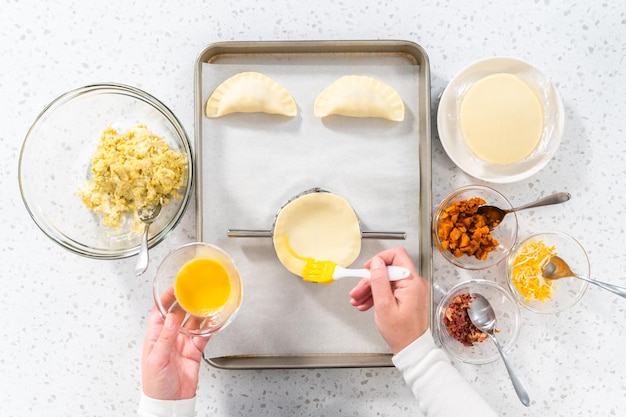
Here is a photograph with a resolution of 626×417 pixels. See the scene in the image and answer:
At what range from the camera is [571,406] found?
46.3 inches

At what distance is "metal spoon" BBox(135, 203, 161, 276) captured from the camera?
1.02 metres

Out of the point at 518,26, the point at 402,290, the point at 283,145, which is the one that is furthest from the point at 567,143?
the point at 283,145

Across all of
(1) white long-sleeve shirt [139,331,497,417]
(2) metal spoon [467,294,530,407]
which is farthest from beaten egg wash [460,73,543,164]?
(1) white long-sleeve shirt [139,331,497,417]

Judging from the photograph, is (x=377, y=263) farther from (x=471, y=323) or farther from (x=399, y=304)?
(x=471, y=323)

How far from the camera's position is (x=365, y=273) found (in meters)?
1.03

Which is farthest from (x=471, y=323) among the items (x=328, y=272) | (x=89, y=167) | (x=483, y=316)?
(x=89, y=167)

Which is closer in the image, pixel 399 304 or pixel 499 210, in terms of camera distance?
pixel 399 304

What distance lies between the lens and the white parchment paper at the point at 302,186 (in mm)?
1122

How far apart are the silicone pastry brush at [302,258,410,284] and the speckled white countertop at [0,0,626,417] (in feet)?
0.69

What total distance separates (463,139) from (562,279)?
373mm

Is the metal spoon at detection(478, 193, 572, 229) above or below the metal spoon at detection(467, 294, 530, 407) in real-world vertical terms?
above

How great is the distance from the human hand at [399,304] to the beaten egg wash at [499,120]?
30 centimetres

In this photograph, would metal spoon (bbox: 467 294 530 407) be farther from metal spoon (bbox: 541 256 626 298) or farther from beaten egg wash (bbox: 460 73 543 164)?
beaten egg wash (bbox: 460 73 543 164)

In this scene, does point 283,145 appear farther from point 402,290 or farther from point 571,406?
point 571,406
